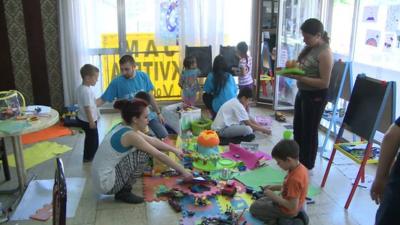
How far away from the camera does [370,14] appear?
3959mm

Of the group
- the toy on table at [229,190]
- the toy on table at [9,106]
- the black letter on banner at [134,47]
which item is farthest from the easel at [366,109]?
the black letter on banner at [134,47]

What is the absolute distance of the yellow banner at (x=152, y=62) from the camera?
16.8ft

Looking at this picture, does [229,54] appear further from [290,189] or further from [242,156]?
[290,189]

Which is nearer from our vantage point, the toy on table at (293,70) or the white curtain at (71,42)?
the toy on table at (293,70)

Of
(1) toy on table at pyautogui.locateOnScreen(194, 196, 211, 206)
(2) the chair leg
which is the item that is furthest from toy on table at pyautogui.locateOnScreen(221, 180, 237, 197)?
(2) the chair leg

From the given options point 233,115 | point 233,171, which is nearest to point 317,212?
point 233,171

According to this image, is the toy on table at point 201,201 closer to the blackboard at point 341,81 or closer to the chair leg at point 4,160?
the chair leg at point 4,160

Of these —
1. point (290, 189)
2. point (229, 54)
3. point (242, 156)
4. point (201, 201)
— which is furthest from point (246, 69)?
point (290, 189)

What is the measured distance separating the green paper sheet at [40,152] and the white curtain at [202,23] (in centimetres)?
219

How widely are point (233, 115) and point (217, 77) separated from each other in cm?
59

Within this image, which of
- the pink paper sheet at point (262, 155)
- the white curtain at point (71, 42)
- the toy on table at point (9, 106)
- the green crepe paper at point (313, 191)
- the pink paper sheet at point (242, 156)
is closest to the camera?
the toy on table at point (9, 106)

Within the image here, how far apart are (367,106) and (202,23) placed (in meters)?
2.86

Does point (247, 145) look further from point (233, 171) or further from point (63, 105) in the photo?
point (63, 105)

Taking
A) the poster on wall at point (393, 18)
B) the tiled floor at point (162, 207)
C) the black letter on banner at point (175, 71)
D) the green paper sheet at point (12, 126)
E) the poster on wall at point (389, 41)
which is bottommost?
the tiled floor at point (162, 207)
